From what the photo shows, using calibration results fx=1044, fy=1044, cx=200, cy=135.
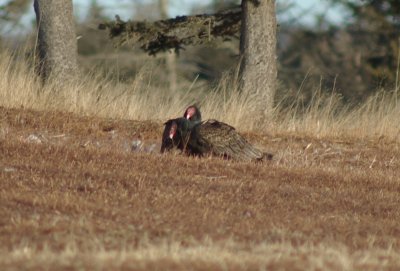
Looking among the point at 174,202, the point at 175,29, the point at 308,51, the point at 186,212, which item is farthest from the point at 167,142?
the point at 308,51

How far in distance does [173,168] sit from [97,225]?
8.96 ft

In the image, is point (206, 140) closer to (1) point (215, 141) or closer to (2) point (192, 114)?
(1) point (215, 141)

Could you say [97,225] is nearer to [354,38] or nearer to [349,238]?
[349,238]

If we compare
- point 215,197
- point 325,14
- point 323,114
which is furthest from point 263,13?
point 325,14

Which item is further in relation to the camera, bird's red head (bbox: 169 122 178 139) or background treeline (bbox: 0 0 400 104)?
background treeline (bbox: 0 0 400 104)

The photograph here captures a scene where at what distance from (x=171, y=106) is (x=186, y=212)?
26.8 ft

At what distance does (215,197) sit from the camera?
28.7ft

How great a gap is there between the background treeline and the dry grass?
36.4ft

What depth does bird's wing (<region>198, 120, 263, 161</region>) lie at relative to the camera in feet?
37.2

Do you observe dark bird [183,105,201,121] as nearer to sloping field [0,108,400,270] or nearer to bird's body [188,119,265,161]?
bird's body [188,119,265,161]

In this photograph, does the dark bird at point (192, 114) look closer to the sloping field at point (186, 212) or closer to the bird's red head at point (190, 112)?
the bird's red head at point (190, 112)

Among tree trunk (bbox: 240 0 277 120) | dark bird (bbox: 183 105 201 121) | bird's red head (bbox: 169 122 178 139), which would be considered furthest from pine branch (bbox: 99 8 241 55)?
bird's red head (bbox: 169 122 178 139)

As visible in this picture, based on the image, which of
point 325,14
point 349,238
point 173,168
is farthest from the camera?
point 325,14

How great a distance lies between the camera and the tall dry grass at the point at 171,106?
49.2ft
